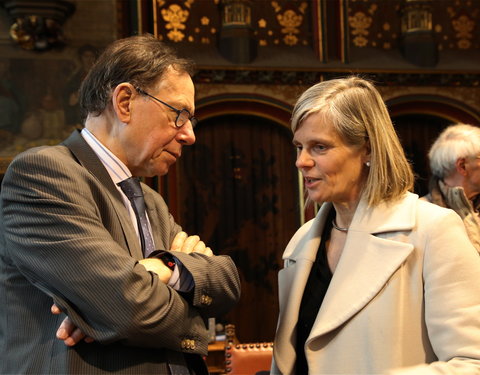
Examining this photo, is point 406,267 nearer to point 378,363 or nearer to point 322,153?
point 378,363

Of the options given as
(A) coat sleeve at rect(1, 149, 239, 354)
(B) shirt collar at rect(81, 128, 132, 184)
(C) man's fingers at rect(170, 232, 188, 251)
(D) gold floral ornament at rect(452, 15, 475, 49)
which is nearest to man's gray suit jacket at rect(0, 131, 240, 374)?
(A) coat sleeve at rect(1, 149, 239, 354)

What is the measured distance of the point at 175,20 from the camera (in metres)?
7.18

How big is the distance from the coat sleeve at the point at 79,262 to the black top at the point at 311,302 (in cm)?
42

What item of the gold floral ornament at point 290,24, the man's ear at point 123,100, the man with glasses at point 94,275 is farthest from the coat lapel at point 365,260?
the gold floral ornament at point 290,24

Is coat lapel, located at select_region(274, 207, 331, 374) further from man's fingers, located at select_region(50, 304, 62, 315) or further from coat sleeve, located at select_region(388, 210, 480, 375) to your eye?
man's fingers, located at select_region(50, 304, 62, 315)

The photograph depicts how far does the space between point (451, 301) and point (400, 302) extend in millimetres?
148

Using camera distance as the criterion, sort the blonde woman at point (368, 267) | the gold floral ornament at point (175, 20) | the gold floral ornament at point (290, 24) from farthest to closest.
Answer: the gold floral ornament at point (290, 24), the gold floral ornament at point (175, 20), the blonde woman at point (368, 267)

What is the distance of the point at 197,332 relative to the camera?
1867 mm

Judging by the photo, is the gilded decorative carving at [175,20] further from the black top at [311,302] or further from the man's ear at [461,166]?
the black top at [311,302]

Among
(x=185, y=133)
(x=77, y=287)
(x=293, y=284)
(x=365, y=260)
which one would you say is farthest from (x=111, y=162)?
(x=365, y=260)

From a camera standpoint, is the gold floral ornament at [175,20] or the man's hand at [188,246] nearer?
the man's hand at [188,246]

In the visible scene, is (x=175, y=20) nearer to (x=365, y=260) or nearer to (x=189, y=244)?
(x=189, y=244)

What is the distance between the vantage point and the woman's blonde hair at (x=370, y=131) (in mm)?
2045

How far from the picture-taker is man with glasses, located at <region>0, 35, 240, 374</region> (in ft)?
5.55
